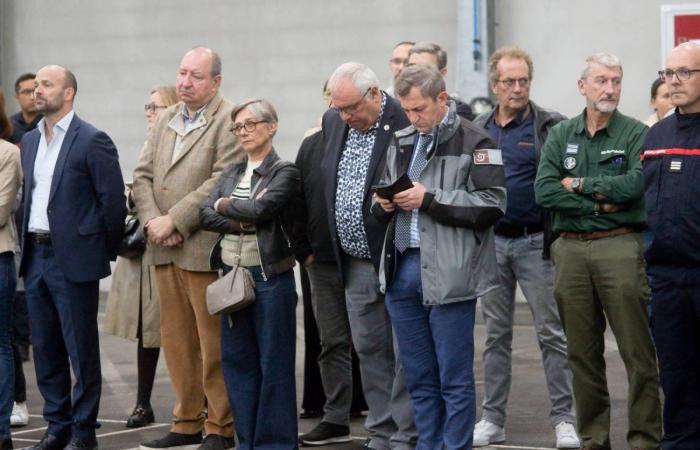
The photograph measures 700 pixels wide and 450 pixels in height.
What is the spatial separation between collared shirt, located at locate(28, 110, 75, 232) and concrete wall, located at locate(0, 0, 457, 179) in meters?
6.65

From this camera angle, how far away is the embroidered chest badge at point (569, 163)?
7199 millimetres

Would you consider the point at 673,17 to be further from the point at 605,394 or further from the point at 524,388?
the point at 605,394

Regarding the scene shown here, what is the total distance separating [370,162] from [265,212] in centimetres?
62

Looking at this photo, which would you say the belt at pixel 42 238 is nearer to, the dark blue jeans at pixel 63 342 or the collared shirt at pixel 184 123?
the dark blue jeans at pixel 63 342

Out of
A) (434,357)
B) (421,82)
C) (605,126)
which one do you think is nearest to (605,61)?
(605,126)

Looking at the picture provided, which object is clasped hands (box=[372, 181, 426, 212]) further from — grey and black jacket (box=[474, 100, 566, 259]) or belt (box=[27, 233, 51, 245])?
belt (box=[27, 233, 51, 245])

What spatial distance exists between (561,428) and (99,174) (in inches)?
118

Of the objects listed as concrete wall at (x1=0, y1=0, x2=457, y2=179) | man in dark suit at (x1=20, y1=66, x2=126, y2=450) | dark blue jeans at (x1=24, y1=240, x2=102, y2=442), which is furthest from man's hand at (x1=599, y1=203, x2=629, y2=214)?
concrete wall at (x1=0, y1=0, x2=457, y2=179)

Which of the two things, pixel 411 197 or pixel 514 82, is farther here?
pixel 514 82

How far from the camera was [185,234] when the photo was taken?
7777mm

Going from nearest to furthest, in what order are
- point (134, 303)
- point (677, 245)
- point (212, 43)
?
point (677, 245) → point (134, 303) → point (212, 43)

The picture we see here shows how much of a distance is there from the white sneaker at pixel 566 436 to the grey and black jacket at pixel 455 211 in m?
1.30

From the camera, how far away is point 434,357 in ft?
22.4

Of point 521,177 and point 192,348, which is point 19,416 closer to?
point 192,348
